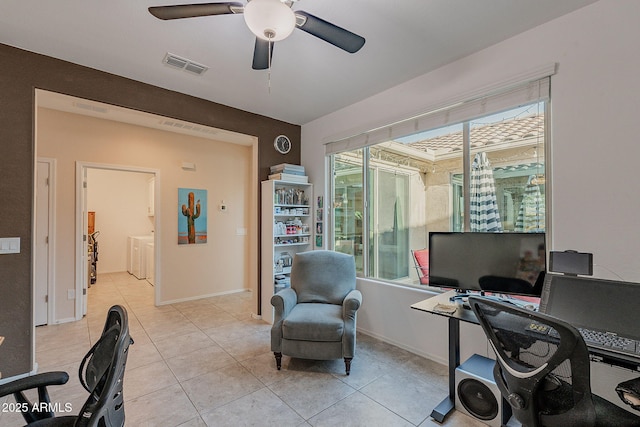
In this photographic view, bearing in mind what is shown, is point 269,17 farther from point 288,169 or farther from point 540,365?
point 288,169

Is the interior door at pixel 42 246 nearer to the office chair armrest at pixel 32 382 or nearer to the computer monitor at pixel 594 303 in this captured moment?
the office chair armrest at pixel 32 382

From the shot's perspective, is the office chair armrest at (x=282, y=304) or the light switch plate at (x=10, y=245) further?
the office chair armrest at (x=282, y=304)

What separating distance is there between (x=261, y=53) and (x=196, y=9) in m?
0.44

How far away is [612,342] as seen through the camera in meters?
1.36

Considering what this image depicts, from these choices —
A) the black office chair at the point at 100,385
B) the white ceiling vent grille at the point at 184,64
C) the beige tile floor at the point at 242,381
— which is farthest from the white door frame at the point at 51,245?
the black office chair at the point at 100,385

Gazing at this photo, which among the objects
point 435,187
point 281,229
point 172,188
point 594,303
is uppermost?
point 172,188

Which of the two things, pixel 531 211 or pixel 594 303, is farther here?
pixel 531 211

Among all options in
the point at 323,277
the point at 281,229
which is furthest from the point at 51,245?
the point at 323,277

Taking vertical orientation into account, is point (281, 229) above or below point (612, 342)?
above

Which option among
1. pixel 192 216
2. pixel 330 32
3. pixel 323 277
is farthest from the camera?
pixel 192 216

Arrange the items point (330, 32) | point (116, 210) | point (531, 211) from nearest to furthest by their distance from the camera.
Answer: point (330, 32)
point (531, 211)
point (116, 210)

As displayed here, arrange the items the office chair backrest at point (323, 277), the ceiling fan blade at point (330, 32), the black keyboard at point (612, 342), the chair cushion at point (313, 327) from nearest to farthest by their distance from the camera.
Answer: the black keyboard at point (612, 342), the ceiling fan blade at point (330, 32), the chair cushion at point (313, 327), the office chair backrest at point (323, 277)

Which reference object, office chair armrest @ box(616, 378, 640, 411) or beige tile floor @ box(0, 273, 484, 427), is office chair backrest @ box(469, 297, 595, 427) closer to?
office chair armrest @ box(616, 378, 640, 411)

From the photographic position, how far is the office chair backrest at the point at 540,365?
1092 millimetres
